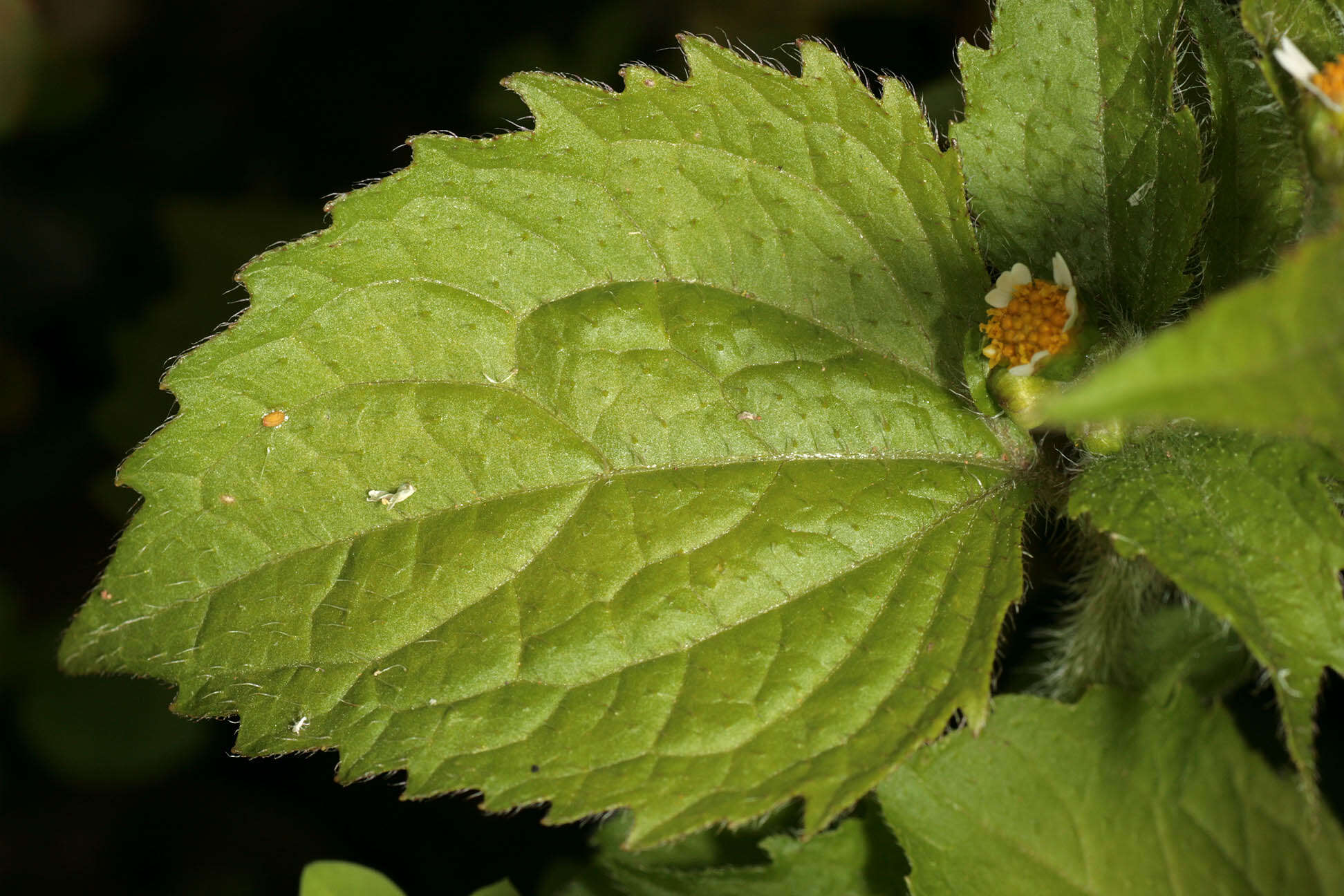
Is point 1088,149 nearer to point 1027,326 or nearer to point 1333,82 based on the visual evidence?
point 1027,326

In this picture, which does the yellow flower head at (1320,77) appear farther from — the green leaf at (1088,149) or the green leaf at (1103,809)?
the green leaf at (1103,809)

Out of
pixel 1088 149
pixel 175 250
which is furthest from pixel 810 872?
pixel 175 250

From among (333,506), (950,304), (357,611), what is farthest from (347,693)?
(950,304)

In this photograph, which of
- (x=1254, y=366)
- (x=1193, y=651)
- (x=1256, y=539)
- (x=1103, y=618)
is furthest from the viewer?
(x=1193, y=651)

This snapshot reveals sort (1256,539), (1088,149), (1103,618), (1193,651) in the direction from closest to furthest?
(1256,539)
(1088,149)
(1103,618)
(1193,651)

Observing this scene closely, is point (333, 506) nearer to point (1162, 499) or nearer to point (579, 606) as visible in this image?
point (579, 606)

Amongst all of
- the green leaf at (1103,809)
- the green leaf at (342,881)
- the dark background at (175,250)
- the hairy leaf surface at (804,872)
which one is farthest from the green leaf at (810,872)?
the dark background at (175,250)
